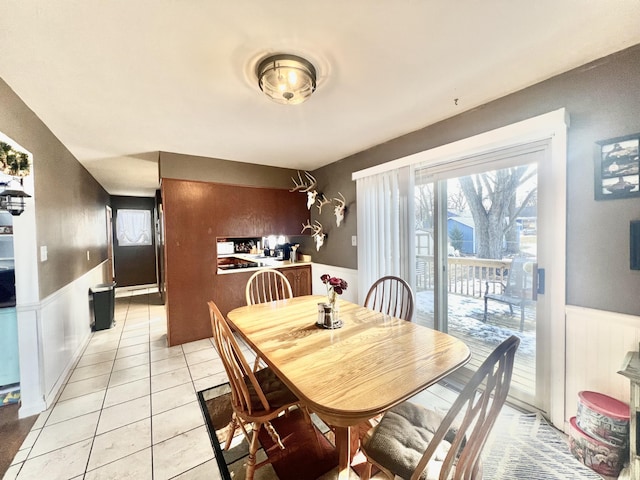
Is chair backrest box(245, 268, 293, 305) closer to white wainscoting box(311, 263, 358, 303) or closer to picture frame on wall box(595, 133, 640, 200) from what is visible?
white wainscoting box(311, 263, 358, 303)

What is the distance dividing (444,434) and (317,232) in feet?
10.7

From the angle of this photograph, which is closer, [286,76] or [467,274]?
[286,76]

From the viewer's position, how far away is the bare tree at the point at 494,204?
2.06 metres

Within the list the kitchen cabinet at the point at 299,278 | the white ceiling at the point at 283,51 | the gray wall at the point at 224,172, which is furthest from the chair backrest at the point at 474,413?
the gray wall at the point at 224,172

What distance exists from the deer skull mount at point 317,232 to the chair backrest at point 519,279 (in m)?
2.35

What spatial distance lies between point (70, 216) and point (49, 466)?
8.13 ft

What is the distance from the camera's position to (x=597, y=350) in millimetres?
1586

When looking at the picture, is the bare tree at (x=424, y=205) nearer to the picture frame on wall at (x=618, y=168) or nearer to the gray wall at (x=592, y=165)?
the gray wall at (x=592, y=165)

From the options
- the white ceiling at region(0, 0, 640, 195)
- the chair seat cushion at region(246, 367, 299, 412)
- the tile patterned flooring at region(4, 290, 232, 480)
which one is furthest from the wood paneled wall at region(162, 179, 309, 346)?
the chair seat cushion at region(246, 367, 299, 412)

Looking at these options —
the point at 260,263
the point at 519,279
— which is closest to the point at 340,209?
the point at 260,263

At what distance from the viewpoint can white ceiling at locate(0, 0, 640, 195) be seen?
118cm

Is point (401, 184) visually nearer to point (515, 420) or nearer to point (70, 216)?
point (515, 420)

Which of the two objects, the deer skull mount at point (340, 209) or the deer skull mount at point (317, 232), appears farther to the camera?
the deer skull mount at point (317, 232)

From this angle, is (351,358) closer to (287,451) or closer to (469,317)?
(287,451)
